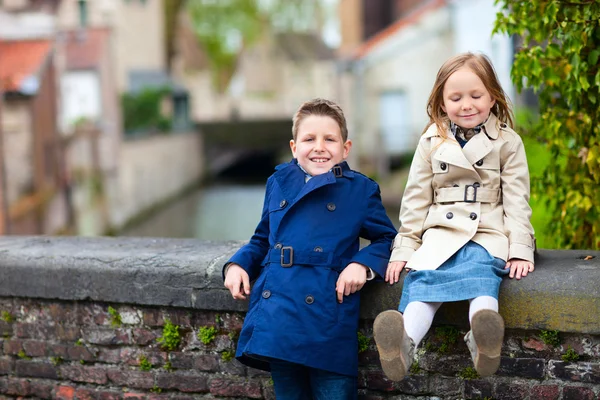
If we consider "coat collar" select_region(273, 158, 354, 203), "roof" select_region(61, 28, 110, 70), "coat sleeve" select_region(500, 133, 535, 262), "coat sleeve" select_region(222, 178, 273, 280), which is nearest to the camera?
"coat sleeve" select_region(500, 133, 535, 262)

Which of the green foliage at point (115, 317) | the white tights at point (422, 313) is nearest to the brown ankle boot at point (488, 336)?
the white tights at point (422, 313)

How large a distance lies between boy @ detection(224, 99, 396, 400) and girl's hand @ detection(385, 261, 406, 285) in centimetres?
3

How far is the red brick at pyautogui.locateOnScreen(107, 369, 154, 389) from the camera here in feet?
12.5

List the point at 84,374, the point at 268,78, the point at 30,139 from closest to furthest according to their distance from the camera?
the point at 84,374
the point at 30,139
the point at 268,78

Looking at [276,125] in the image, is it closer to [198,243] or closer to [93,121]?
[93,121]

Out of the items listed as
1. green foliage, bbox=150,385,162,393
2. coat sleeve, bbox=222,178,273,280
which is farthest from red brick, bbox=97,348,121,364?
coat sleeve, bbox=222,178,273,280

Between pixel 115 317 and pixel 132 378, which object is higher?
pixel 115 317

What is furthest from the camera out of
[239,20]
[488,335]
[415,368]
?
[239,20]

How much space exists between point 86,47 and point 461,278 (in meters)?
22.3

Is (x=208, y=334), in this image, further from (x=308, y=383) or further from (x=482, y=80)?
(x=482, y=80)

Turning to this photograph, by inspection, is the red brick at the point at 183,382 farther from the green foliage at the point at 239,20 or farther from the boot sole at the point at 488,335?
the green foliage at the point at 239,20

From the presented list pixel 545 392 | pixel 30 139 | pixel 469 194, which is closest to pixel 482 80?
pixel 469 194

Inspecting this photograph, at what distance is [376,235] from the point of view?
10.7ft

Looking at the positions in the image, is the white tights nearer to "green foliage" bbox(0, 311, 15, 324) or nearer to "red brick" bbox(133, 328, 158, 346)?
"red brick" bbox(133, 328, 158, 346)
